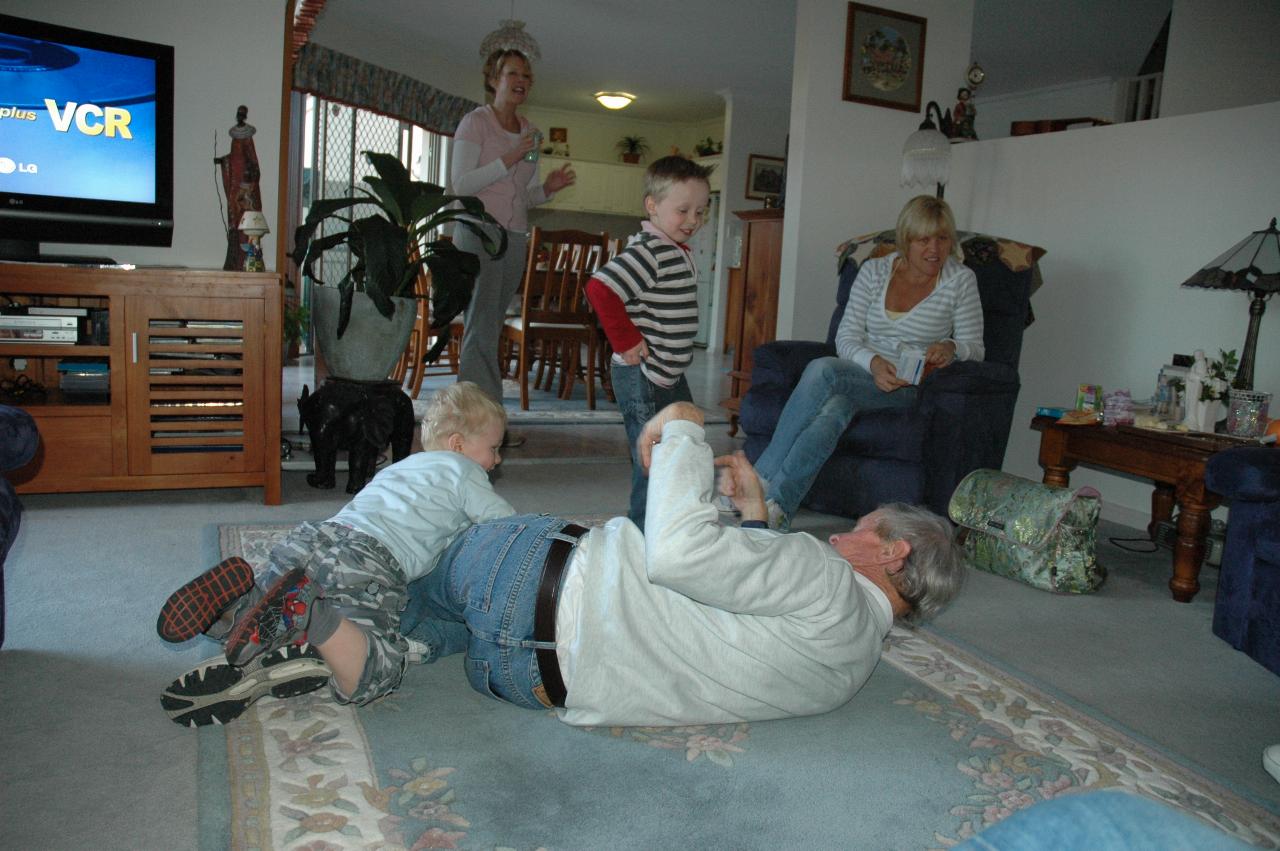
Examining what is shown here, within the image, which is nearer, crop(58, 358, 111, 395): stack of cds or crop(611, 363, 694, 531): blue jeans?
crop(611, 363, 694, 531): blue jeans

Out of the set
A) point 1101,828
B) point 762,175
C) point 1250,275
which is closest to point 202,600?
point 1101,828

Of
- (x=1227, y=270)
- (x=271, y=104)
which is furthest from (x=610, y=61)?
(x=1227, y=270)

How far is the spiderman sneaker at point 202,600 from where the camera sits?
4.67ft

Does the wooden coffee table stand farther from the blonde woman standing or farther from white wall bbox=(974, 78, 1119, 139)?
white wall bbox=(974, 78, 1119, 139)

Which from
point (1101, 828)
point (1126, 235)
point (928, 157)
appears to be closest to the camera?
point (1101, 828)

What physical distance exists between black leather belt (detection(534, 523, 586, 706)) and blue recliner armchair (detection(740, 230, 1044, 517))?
162 centimetres

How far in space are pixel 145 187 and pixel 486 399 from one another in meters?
1.84

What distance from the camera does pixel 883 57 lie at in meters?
4.18

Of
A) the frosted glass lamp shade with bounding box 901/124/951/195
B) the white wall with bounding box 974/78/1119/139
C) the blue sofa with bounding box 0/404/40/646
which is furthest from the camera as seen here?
the white wall with bounding box 974/78/1119/139

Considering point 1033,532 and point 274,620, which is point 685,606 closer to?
point 274,620

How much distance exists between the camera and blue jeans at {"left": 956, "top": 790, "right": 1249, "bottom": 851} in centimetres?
51

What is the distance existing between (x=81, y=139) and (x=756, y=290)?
2720mm

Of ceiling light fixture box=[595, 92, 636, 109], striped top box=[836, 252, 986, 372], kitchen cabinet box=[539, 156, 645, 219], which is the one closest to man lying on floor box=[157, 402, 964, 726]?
striped top box=[836, 252, 986, 372]

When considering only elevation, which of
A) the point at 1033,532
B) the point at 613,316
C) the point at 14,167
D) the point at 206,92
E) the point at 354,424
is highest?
the point at 206,92
